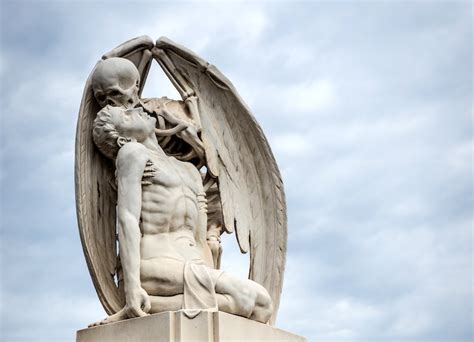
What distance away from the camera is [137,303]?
27.6ft

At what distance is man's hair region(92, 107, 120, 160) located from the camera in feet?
30.0

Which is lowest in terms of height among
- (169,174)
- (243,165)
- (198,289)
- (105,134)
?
(198,289)

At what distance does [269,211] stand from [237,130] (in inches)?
33.8

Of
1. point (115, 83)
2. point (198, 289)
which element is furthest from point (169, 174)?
point (198, 289)

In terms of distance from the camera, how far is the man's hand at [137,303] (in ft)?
27.5

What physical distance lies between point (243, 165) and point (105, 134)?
156 cm

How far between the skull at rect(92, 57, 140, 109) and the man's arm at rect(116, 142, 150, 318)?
0.55 m

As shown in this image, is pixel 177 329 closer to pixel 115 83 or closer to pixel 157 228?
pixel 157 228

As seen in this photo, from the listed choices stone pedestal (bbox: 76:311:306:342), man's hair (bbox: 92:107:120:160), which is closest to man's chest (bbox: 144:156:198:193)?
man's hair (bbox: 92:107:120:160)

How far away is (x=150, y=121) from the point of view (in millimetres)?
9320

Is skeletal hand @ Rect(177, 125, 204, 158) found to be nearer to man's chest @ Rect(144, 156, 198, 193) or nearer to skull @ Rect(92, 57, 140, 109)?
man's chest @ Rect(144, 156, 198, 193)

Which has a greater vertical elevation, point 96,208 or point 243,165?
point 243,165

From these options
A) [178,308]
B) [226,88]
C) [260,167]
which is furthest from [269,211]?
[178,308]

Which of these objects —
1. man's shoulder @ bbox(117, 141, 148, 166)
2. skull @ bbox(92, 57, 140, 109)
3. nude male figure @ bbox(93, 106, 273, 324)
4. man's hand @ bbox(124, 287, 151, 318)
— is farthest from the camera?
skull @ bbox(92, 57, 140, 109)
